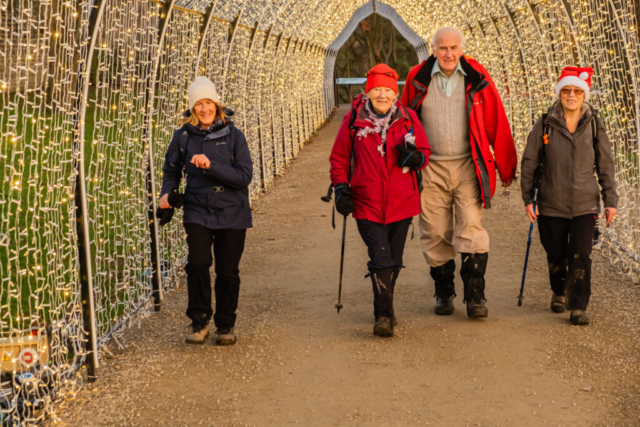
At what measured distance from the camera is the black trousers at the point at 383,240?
17.9 feet

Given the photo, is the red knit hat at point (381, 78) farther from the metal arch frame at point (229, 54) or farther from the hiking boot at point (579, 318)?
the metal arch frame at point (229, 54)

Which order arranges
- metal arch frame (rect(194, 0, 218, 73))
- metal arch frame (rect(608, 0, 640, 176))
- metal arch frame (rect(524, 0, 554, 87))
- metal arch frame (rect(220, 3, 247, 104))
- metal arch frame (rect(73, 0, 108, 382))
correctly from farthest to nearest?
metal arch frame (rect(524, 0, 554, 87))
metal arch frame (rect(220, 3, 247, 104))
metal arch frame (rect(194, 0, 218, 73))
metal arch frame (rect(608, 0, 640, 176))
metal arch frame (rect(73, 0, 108, 382))

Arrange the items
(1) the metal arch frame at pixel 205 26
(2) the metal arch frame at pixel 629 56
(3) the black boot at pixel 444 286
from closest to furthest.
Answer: (3) the black boot at pixel 444 286 → (2) the metal arch frame at pixel 629 56 → (1) the metal arch frame at pixel 205 26

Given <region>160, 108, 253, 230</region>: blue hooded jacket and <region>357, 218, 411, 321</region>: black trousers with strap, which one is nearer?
<region>160, 108, 253, 230</region>: blue hooded jacket

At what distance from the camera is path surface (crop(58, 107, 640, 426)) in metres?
4.27

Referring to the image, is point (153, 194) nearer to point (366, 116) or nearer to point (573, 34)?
point (366, 116)

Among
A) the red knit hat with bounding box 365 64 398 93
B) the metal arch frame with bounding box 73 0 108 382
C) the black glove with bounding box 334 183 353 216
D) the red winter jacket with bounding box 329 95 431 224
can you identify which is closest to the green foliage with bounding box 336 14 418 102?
the red knit hat with bounding box 365 64 398 93

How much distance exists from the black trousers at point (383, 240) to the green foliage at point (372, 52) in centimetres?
4461

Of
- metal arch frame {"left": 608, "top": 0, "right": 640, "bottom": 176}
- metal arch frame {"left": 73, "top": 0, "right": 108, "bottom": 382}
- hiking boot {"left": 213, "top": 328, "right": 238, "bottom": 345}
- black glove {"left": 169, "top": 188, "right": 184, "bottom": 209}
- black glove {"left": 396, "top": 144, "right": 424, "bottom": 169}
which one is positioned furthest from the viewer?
metal arch frame {"left": 608, "top": 0, "right": 640, "bottom": 176}

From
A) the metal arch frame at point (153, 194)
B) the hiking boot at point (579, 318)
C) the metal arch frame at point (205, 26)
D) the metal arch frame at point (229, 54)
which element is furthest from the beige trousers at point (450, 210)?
the metal arch frame at point (229, 54)

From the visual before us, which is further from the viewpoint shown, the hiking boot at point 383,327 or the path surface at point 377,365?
the hiking boot at point 383,327

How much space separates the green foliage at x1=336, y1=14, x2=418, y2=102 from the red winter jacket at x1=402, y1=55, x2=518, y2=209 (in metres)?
44.3

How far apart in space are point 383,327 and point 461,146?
1416 millimetres

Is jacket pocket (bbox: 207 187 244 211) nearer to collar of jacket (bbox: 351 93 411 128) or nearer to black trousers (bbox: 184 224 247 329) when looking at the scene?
black trousers (bbox: 184 224 247 329)
